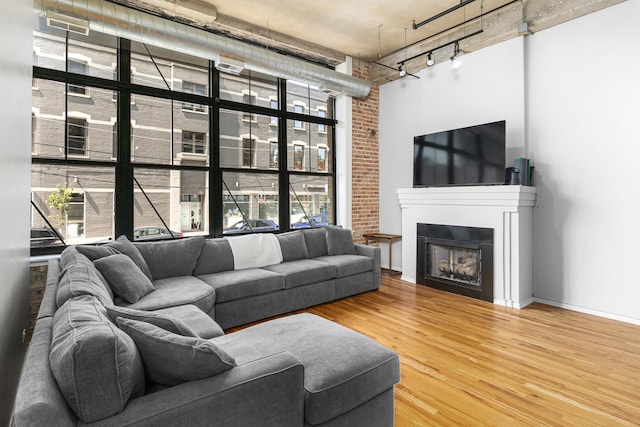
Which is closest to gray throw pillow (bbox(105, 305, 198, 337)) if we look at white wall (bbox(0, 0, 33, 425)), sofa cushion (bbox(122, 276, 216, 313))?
white wall (bbox(0, 0, 33, 425))

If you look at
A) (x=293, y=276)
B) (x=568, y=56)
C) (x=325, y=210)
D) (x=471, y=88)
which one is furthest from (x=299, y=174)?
(x=568, y=56)

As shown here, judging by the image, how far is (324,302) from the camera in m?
4.14

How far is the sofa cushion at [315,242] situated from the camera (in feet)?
15.5

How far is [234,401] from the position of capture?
1279mm

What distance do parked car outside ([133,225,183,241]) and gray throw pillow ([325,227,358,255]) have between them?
2.04 m

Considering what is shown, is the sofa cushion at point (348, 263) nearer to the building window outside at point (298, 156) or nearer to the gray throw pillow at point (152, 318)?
the building window outside at point (298, 156)

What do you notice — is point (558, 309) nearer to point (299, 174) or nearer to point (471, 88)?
point (471, 88)

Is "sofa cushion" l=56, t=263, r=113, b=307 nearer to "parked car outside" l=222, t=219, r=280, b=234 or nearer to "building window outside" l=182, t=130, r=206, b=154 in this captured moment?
"building window outside" l=182, t=130, r=206, b=154

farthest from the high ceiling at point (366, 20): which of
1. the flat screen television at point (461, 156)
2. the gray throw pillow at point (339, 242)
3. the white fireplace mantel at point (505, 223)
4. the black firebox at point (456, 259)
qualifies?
the gray throw pillow at point (339, 242)

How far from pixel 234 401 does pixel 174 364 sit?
0.27 metres

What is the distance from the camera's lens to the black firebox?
4.23 metres

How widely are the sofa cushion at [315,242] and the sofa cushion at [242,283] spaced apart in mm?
1013

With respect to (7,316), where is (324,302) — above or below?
below

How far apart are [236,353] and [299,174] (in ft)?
12.9
